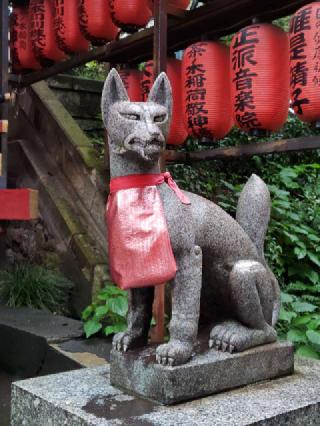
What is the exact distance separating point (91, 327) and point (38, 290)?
1.49 m

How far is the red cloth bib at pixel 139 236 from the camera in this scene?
2492 millimetres

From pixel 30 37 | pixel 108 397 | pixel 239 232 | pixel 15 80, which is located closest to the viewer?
pixel 108 397

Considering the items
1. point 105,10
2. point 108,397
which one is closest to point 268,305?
point 108,397

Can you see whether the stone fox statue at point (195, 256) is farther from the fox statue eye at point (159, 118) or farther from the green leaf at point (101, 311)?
the green leaf at point (101, 311)

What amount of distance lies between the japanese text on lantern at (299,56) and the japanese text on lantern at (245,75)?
1.18ft

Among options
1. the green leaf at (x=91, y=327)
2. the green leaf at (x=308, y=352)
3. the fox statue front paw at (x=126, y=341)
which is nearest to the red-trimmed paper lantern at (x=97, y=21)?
the green leaf at (x=91, y=327)

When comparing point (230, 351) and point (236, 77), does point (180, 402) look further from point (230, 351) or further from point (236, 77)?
point (236, 77)

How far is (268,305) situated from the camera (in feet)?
9.70

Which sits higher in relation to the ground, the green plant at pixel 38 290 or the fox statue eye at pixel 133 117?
the fox statue eye at pixel 133 117

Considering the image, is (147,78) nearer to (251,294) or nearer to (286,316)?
(286,316)

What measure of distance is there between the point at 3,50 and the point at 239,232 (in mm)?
3787

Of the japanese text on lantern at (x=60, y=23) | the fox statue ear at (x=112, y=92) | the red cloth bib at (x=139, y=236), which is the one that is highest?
the japanese text on lantern at (x=60, y=23)

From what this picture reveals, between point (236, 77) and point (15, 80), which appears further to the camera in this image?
point (15, 80)

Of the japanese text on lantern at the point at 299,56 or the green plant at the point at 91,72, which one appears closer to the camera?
the japanese text on lantern at the point at 299,56
